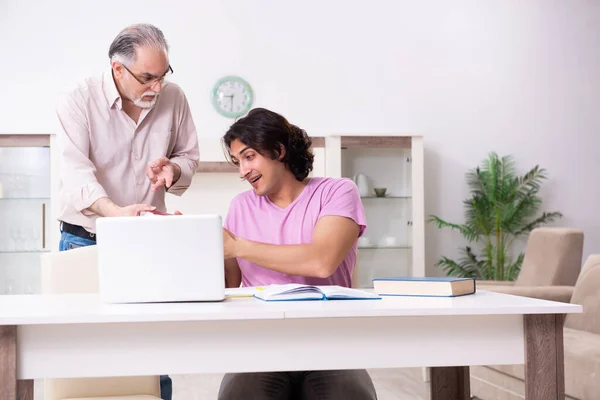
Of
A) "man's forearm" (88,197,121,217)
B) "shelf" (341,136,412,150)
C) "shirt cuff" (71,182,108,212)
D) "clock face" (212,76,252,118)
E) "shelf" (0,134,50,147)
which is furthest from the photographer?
"clock face" (212,76,252,118)

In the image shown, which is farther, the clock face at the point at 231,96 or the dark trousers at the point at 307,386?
the clock face at the point at 231,96

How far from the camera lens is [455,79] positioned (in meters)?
6.32

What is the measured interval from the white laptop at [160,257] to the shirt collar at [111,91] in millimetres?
1144

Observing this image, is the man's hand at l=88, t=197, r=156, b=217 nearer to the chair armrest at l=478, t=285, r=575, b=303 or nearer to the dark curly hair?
the dark curly hair

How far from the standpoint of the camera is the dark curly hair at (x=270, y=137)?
2.44 metres

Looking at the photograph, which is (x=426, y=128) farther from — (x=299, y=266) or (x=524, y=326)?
(x=524, y=326)

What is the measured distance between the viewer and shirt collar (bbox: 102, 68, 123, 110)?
2.76 meters

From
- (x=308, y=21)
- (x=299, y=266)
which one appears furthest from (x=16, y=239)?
(x=299, y=266)

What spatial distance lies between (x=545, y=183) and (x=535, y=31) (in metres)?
1.22

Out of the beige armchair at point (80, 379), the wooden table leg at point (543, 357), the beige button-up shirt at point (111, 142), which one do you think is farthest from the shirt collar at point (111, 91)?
the wooden table leg at point (543, 357)

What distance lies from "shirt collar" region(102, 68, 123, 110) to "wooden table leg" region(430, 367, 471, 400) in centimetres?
139

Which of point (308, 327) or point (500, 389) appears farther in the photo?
point (500, 389)

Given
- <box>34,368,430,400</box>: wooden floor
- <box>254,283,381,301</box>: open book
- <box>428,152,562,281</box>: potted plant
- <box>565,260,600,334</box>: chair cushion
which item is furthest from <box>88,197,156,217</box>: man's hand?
<box>428,152,562,281</box>: potted plant

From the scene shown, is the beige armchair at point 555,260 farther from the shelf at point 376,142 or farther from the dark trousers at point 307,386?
the dark trousers at point 307,386
